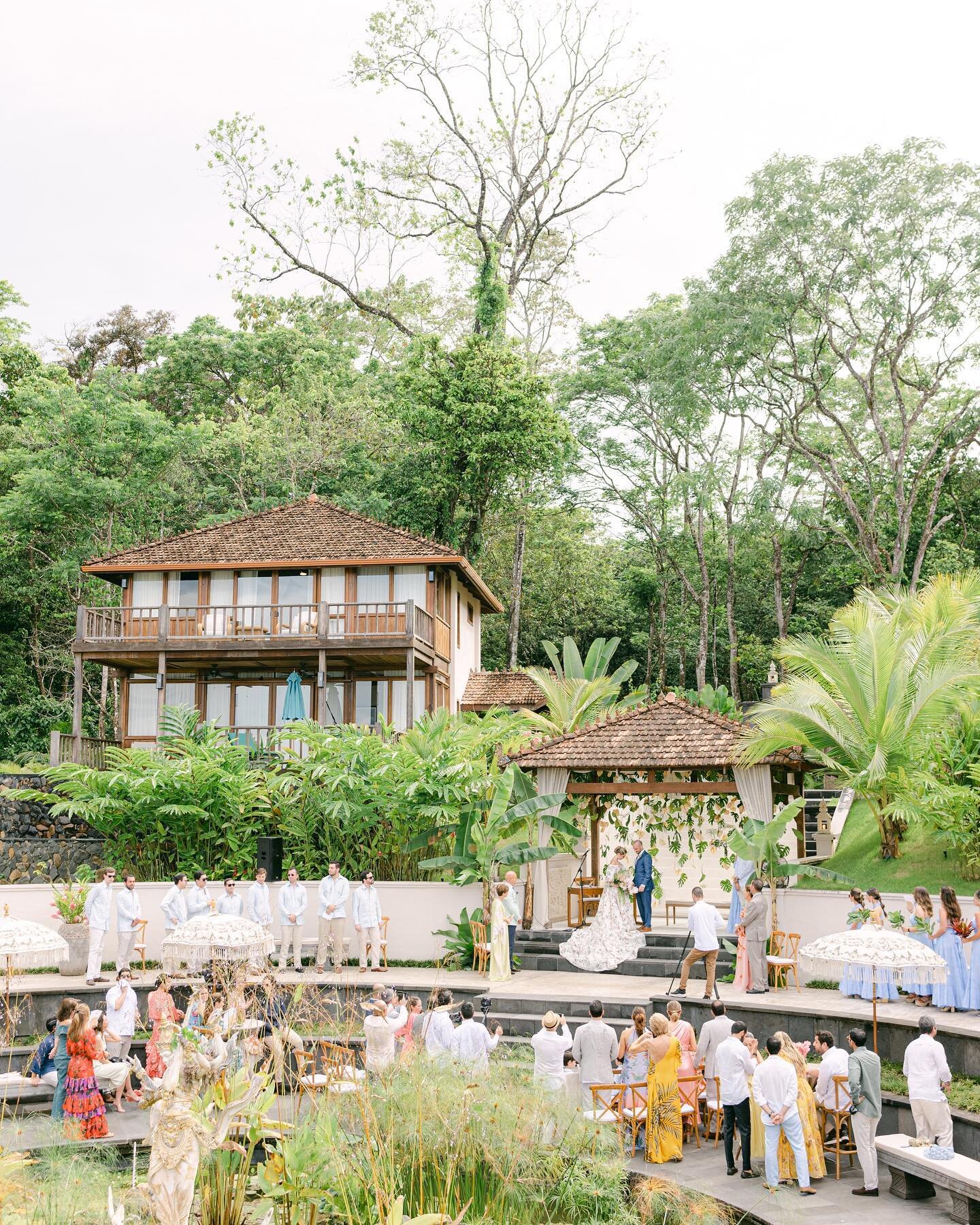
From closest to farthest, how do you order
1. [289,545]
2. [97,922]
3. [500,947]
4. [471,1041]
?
[471,1041] → [500,947] → [97,922] → [289,545]

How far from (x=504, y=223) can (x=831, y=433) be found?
40.2 ft

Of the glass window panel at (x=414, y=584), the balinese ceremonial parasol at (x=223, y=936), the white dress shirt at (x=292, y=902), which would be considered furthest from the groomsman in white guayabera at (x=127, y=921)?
the glass window panel at (x=414, y=584)

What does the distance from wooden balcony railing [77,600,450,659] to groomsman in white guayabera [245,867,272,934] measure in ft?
28.6

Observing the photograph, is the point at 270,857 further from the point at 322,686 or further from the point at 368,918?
the point at 322,686

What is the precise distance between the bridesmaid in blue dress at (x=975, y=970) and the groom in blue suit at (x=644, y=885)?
567cm

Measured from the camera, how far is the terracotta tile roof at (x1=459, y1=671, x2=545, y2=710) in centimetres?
3086

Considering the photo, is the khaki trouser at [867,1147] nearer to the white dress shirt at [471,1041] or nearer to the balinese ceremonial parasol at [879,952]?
the balinese ceremonial parasol at [879,952]

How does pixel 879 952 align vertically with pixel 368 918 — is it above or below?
above

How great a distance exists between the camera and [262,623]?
2609cm

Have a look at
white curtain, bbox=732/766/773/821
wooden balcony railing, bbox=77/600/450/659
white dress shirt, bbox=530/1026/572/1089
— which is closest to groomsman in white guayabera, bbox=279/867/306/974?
white curtain, bbox=732/766/773/821

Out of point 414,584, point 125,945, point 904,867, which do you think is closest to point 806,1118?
point 904,867

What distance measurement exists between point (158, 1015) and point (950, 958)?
8.77 meters

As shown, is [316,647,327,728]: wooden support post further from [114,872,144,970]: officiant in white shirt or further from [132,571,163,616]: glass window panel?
[114,872,144,970]: officiant in white shirt

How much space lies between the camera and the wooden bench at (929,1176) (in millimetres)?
9109
